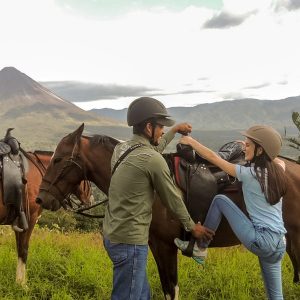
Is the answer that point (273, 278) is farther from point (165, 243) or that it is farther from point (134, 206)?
point (134, 206)

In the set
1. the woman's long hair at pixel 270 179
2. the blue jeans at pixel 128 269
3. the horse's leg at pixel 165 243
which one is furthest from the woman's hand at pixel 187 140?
the blue jeans at pixel 128 269

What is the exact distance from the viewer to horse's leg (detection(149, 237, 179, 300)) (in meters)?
4.52

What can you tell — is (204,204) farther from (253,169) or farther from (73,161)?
(73,161)

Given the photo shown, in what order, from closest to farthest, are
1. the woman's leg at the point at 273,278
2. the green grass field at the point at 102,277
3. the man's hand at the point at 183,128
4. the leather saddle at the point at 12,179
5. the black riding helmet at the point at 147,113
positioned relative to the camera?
the black riding helmet at the point at 147,113 → the woman's leg at the point at 273,278 → the man's hand at the point at 183,128 → the green grass field at the point at 102,277 → the leather saddle at the point at 12,179

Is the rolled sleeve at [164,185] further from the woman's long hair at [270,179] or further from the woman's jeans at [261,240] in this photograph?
the woman's long hair at [270,179]

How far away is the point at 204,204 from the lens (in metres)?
4.55

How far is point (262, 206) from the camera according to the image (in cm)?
366

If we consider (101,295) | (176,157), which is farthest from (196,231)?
(101,295)

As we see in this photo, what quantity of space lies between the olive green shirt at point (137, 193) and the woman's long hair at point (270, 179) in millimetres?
895

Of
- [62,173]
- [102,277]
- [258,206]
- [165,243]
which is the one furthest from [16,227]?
[258,206]

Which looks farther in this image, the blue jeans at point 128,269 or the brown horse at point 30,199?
Result: the brown horse at point 30,199

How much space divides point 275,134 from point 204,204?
4.21 feet

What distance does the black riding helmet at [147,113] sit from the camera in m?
3.29

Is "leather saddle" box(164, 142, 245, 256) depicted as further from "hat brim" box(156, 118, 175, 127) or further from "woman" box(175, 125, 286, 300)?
"hat brim" box(156, 118, 175, 127)
